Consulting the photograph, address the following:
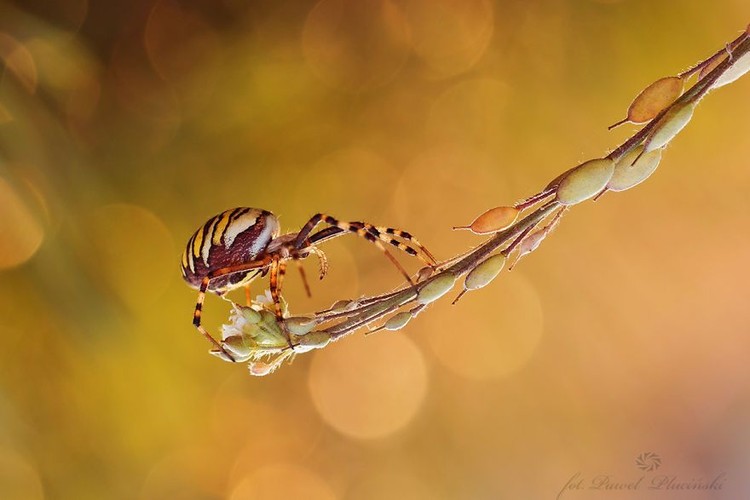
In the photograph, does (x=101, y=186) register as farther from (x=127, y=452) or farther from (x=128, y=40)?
(x=127, y=452)

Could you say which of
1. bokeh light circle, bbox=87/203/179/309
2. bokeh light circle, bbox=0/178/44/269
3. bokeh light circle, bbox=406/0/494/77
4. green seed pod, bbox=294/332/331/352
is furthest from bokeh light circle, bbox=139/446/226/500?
green seed pod, bbox=294/332/331/352

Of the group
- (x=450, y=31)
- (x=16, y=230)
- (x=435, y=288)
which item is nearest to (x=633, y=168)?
(x=435, y=288)

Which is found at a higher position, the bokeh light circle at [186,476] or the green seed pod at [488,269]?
the bokeh light circle at [186,476]

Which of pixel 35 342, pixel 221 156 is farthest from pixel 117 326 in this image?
pixel 221 156

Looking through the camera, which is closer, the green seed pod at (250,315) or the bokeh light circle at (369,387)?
the green seed pod at (250,315)

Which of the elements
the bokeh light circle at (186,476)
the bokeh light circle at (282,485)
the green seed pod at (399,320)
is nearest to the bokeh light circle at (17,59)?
the bokeh light circle at (186,476)

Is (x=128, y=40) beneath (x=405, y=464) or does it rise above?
above

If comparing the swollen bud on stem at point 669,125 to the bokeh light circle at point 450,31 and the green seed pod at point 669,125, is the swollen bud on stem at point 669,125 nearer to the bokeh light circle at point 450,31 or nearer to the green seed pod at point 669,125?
the green seed pod at point 669,125
